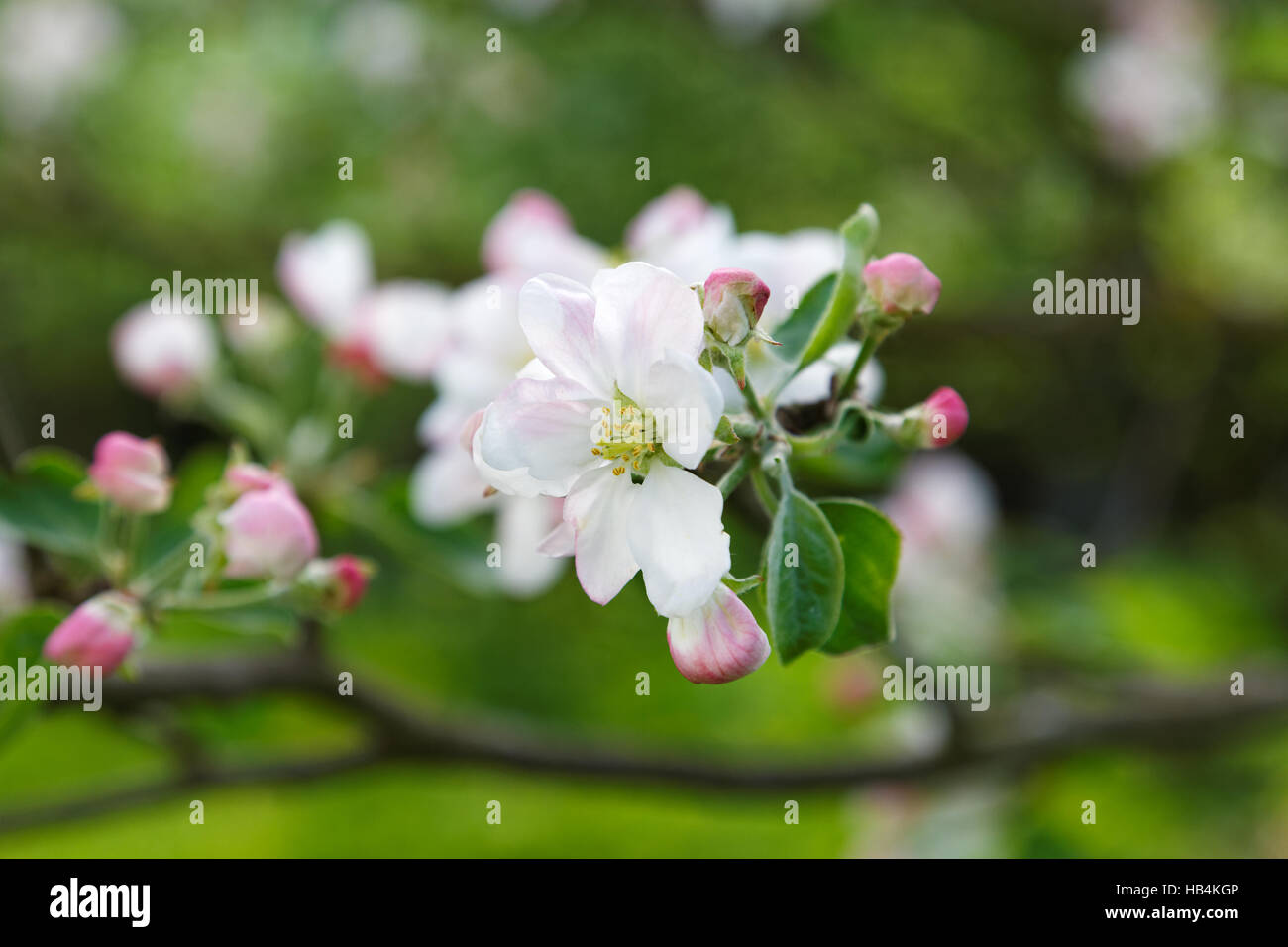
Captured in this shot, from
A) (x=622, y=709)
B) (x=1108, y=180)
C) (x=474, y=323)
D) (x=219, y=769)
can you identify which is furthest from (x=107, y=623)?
(x=1108, y=180)

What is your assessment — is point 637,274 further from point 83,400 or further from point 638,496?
point 83,400

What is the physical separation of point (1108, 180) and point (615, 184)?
0.89 m

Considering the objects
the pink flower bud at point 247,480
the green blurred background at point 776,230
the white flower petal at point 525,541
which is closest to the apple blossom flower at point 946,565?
the green blurred background at point 776,230

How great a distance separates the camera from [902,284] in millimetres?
386

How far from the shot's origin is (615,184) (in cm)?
218

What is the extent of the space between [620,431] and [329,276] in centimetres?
37

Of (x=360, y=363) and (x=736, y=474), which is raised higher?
(x=360, y=363)

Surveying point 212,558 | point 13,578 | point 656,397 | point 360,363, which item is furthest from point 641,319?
point 13,578

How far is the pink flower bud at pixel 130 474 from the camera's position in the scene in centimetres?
48

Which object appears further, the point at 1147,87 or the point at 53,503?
the point at 1147,87

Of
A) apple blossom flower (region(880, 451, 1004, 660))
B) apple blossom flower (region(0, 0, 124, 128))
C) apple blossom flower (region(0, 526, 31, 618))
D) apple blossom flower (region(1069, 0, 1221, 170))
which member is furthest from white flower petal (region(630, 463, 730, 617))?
apple blossom flower (region(0, 0, 124, 128))

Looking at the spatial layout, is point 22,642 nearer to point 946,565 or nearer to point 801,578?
point 801,578

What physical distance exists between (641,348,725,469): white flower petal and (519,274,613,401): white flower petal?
0.03 meters

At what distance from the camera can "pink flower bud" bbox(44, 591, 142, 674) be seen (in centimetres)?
45
